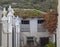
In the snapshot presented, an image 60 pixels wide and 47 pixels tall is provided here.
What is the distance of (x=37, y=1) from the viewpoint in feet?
57.7

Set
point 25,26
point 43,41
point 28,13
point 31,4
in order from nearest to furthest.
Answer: point 28,13 → point 43,41 → point 25,26 → point 31,4

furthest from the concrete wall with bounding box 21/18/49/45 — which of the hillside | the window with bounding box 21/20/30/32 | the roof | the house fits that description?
the hillside

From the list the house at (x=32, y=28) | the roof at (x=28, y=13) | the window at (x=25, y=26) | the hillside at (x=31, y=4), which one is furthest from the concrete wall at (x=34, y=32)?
the hillside at (x=31, y=4)

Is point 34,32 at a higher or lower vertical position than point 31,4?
lower

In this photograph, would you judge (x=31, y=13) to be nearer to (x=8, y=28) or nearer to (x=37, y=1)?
(x=37, y=1)

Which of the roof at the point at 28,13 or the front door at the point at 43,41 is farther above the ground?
the roof at the point at 28,13

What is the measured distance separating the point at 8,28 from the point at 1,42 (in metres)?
0.82

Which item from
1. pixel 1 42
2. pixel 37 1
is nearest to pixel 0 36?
pixel 1 42

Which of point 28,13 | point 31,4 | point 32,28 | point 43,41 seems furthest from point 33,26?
point 31,4

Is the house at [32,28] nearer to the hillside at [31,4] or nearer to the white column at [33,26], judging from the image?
the white column at [33,26]

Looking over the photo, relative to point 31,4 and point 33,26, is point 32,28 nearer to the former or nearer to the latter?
point 33,26

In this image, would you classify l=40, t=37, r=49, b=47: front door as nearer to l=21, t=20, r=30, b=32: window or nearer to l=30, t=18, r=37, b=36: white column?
l=30, t=18, r=37, b=36: white column

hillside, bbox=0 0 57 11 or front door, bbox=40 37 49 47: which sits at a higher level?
hillside, bbox=0 0 57 11

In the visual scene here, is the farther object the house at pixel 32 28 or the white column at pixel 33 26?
the white column at pixel 33 26
